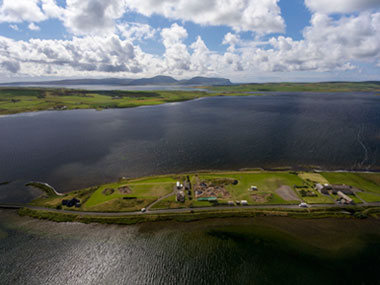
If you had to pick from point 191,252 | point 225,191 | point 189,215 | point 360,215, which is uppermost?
point 360,215

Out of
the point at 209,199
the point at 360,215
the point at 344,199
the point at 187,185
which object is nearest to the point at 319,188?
the point at 344,199

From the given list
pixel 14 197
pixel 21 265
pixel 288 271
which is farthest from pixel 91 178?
pixel 288 271

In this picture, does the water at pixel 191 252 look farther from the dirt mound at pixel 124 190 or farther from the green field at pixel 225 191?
the dirt mound at pixel 124 190

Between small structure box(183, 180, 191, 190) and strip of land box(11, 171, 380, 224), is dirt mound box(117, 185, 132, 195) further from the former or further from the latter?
small structure box(183, 180, 191, 190)

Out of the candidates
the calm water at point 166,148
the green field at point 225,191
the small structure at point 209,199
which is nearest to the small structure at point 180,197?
the green field at point 225,191

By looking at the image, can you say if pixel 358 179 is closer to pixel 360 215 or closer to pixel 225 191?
pixel 360 215

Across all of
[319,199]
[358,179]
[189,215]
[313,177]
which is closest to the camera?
[189,215]

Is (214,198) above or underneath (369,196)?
underneath
